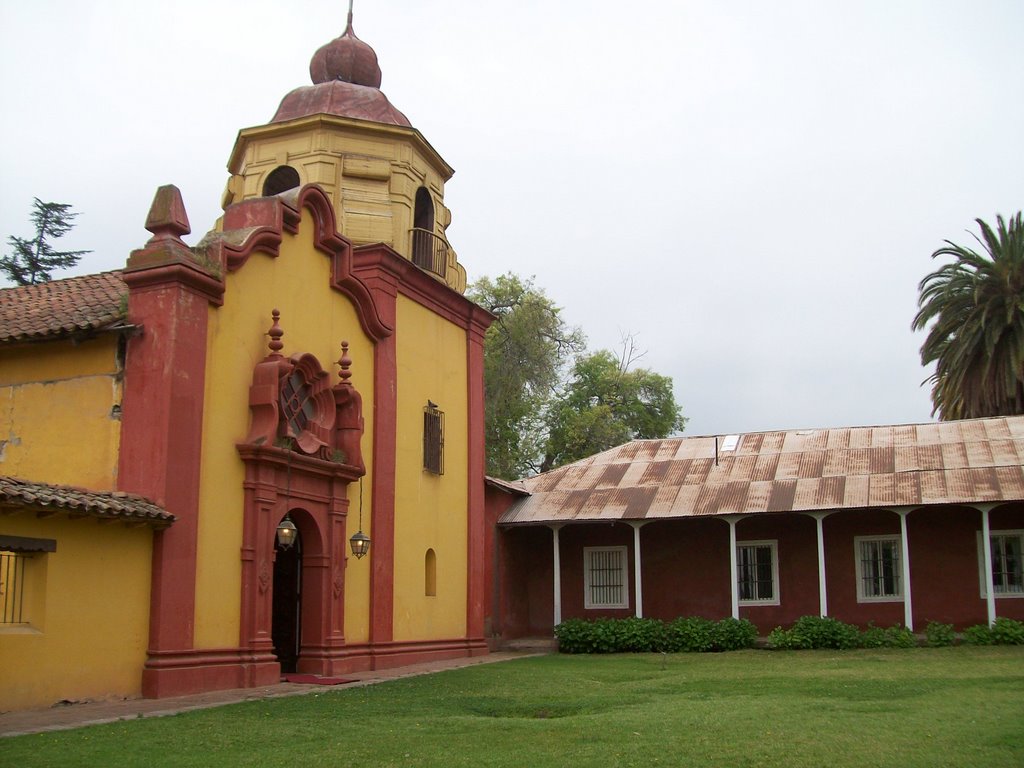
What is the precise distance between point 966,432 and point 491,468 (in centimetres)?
2056

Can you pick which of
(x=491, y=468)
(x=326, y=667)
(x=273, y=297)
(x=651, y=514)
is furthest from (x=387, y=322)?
(x=491, y=468)

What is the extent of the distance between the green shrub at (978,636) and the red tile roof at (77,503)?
15.2 meters

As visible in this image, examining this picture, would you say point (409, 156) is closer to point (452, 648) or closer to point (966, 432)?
point (452, 648)

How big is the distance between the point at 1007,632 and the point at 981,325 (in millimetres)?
13136

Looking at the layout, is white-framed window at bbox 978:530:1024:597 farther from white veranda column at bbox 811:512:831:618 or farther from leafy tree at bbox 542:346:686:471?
leafy tree at bbox 542:346:686:471

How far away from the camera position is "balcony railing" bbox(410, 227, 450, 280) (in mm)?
21219

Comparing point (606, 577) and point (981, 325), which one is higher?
point (981, 325)

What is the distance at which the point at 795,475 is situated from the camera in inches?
948

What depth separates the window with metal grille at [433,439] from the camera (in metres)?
20.8

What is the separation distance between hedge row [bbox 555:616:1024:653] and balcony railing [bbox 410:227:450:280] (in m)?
8.30

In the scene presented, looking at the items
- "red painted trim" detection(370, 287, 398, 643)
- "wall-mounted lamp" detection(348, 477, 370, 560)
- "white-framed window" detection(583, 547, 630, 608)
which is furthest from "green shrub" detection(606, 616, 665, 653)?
"wall-mounted lamp" detection(348, 477, 370, 560)

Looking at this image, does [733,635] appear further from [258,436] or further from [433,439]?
[258,436]

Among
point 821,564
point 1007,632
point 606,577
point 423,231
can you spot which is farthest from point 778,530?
point 423,231

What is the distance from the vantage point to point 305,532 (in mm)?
17047
